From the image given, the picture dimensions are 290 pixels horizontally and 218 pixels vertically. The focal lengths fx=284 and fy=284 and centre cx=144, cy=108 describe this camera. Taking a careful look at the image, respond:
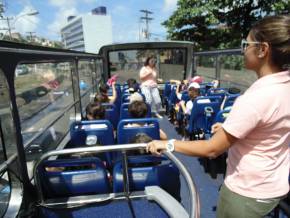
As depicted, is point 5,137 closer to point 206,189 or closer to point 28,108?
point 28,108

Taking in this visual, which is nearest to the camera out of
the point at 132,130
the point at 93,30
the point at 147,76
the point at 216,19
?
the point at 132,130

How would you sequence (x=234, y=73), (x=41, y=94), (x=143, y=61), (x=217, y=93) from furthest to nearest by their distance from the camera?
(x=143, y=61) → (x=234, y=73) → (x=217, y=93) → (x=41, y=94)

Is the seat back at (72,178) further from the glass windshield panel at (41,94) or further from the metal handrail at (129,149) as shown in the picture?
the glass windshield panel at (41,94)

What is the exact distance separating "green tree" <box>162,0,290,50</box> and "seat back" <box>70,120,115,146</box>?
11077 millimetres

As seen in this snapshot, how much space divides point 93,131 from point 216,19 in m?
12.3

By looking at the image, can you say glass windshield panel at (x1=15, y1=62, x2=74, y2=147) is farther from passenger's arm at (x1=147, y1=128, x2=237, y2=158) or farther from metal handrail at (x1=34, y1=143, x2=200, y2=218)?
passenger's arm at (x1=147, y1=128, x2=237, y2=158)

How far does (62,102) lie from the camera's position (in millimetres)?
4410

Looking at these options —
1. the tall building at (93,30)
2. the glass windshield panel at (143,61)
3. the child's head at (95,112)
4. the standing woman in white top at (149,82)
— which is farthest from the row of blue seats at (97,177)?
the tall building at (93,30)

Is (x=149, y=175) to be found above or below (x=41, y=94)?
below

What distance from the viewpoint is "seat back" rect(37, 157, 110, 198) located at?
2.06m

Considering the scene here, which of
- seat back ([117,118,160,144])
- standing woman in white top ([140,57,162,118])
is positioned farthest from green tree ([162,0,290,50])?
seat back ([117,118,160,144])

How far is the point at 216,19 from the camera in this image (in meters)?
13.8

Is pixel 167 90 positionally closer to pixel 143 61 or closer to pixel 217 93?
pixel 143 61

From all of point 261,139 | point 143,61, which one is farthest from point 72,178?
point 143,61
